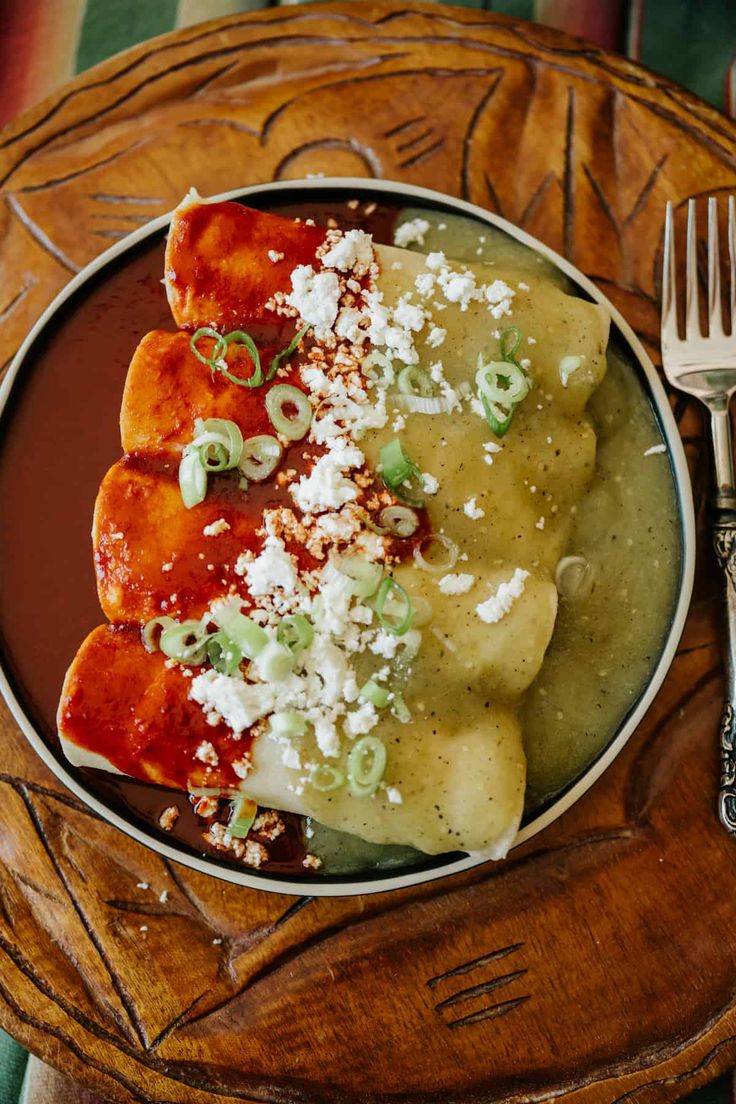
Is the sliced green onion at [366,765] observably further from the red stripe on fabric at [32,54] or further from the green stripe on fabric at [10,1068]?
the red stripe on fabric at [32,54]

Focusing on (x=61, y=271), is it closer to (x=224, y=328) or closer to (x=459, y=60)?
(x=224, y=328)

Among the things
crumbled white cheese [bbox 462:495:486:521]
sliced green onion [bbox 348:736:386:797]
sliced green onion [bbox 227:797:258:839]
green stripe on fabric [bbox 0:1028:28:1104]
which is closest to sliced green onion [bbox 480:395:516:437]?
crumbled white cheese [bbox 462:495:486:521]

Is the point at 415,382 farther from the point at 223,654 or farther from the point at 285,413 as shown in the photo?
the point at 223,654

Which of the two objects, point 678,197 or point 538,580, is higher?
point 678,197

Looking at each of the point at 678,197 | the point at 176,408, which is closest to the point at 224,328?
the point at 176,408

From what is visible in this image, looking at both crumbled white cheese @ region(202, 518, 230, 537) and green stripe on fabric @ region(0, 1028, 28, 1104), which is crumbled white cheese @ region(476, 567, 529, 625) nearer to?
crumbled white cheese @ region(202, 518, 230, 537)

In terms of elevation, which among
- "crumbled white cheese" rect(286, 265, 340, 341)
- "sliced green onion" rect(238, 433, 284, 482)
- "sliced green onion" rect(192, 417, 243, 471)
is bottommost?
"sliced green onion" rect(238, 433, 284, 482)
